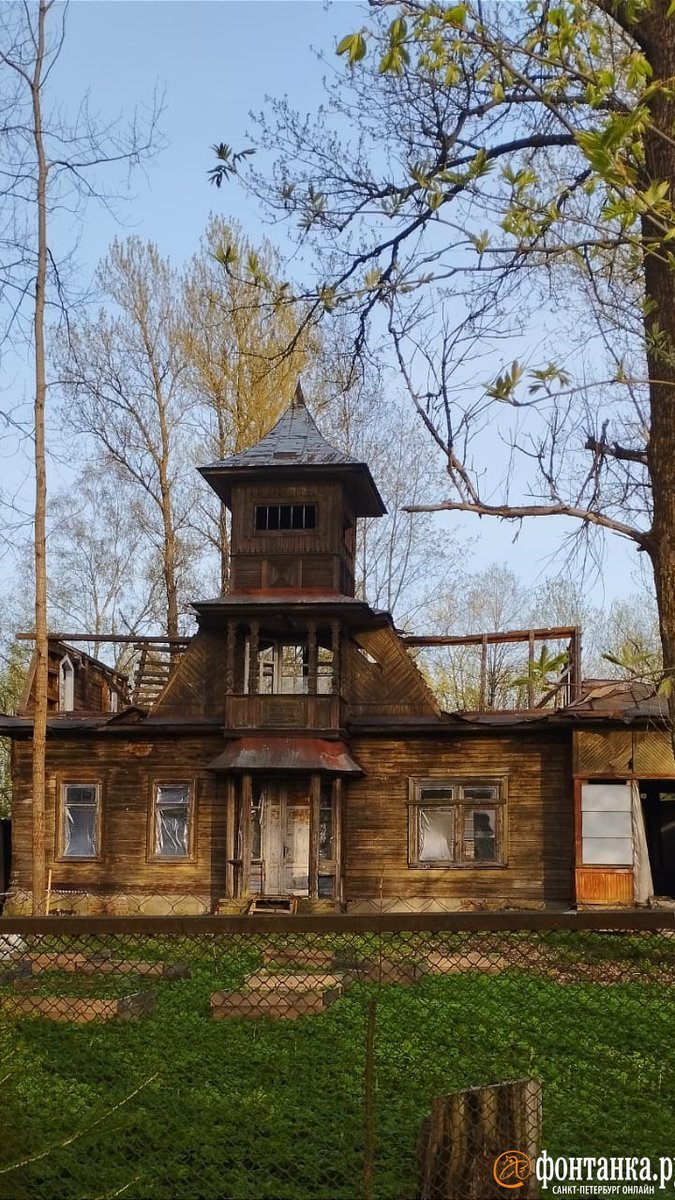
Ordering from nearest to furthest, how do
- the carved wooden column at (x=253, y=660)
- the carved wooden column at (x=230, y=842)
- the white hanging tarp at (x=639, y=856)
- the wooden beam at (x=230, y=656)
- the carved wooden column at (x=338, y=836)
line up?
the white hanging tarp at (x=639, y=856), the carved wooden column at (x=230, y=842), the carved wooden column at (x=338, y=836), the wooden beam at (x=230, y=656), the carved wooden column at (x=253, y=660)

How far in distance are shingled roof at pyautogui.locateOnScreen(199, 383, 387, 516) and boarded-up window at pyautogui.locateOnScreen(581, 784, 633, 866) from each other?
6.85 meters

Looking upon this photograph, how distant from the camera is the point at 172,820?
21109 millimetres

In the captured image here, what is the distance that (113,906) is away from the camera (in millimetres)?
20641

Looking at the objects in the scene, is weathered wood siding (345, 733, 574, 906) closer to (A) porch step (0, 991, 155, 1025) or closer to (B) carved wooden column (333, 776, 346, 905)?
(B) carved wooden column (333, 776, 346, 905)

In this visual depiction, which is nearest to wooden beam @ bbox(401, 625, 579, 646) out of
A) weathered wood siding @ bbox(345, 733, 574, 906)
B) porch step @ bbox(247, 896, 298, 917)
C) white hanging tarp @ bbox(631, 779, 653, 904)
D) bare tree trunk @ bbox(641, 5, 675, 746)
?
weathered wood siding @ bbox(345, 733, 574, 906)

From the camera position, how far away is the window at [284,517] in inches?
833

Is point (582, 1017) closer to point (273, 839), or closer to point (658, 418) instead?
point (658, 418)

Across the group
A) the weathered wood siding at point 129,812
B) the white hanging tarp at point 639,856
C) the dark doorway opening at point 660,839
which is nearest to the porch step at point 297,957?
the weathered wood siding at point 129,812

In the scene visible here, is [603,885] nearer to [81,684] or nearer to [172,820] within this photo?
[172,820]

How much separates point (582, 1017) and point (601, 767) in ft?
32.4

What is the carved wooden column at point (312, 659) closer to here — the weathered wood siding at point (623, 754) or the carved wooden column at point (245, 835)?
the carved wooden column at point (245, 835)

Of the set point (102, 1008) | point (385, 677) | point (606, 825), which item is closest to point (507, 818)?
point (606, 825)

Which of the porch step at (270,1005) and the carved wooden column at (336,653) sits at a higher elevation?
the carved wooden column at (336,653)

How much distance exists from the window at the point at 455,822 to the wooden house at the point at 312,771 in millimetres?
35
